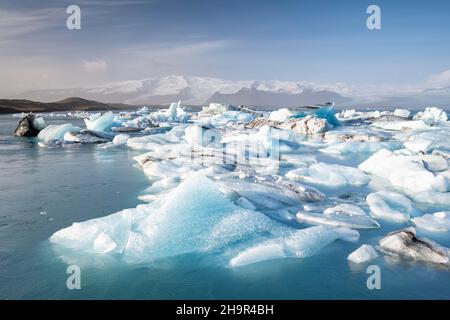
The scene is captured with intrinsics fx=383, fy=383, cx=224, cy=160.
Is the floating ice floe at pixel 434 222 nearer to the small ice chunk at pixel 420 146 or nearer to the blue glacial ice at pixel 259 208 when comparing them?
the blue glacial ice at pixel 259 208

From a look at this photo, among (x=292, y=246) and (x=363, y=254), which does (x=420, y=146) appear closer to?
(x=363, y=254)

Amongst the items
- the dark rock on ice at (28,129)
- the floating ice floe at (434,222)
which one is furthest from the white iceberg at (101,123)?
the floating ice floe at (434,222)

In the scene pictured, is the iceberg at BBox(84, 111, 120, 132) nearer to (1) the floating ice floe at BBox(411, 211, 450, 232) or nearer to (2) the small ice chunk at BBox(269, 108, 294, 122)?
(2) the small ice chunk at BBox(269, 108, 294, 122)

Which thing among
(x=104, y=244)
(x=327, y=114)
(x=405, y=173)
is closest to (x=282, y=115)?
(x=327, y=114)

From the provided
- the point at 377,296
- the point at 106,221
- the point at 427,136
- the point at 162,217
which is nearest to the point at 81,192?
the point at 106,221

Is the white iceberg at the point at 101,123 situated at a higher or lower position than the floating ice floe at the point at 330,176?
higher

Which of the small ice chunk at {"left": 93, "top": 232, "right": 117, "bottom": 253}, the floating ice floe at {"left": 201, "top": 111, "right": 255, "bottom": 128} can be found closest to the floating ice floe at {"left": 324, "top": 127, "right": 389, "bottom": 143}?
the floating ice floe at {"left": 201, "top": 111, "right": 255, "bottom": 128}
